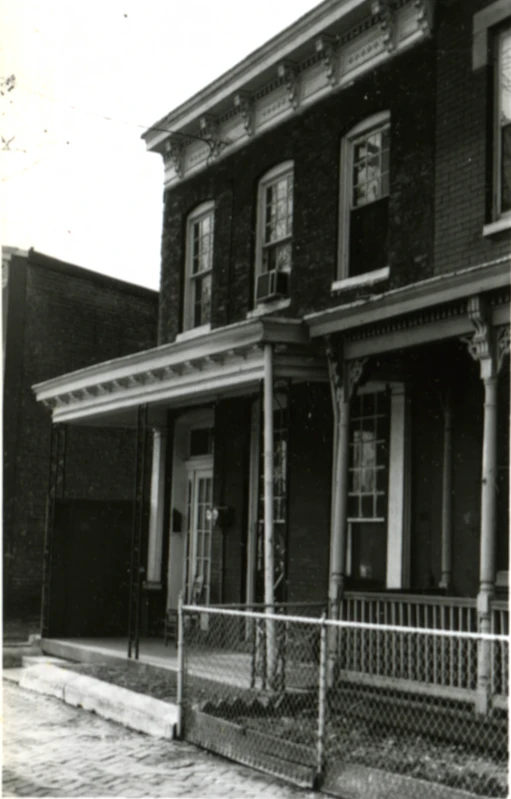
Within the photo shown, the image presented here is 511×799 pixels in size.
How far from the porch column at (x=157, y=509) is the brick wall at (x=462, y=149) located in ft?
22.1

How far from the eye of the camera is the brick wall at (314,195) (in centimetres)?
1146

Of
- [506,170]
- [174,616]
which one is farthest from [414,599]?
[174,616]

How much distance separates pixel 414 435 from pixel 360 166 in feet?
11.1

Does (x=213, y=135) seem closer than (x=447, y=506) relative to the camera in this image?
No

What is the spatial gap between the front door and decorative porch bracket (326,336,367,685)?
4956mm

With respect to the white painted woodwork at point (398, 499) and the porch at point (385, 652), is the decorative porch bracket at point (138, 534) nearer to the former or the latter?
the porch at point (385, 652)

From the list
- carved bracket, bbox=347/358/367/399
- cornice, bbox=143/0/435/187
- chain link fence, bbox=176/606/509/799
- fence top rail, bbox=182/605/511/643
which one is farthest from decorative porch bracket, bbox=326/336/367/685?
cornice, bbox=143/0/435/187

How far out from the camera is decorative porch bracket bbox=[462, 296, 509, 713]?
27.4 ft

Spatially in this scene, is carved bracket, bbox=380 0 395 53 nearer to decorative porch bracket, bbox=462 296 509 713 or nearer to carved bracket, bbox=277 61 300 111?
carved bracket, bbox=277 61 300 111

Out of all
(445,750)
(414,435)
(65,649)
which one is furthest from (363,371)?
(65,649)

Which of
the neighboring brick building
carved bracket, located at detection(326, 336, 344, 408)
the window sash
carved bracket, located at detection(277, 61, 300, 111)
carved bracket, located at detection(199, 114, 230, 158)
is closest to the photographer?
carved bracket, located at detection(326, 336, 344, 408)

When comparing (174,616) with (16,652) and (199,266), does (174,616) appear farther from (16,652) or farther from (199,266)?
(199,266)

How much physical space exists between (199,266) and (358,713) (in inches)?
335

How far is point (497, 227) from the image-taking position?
10.3 metres
